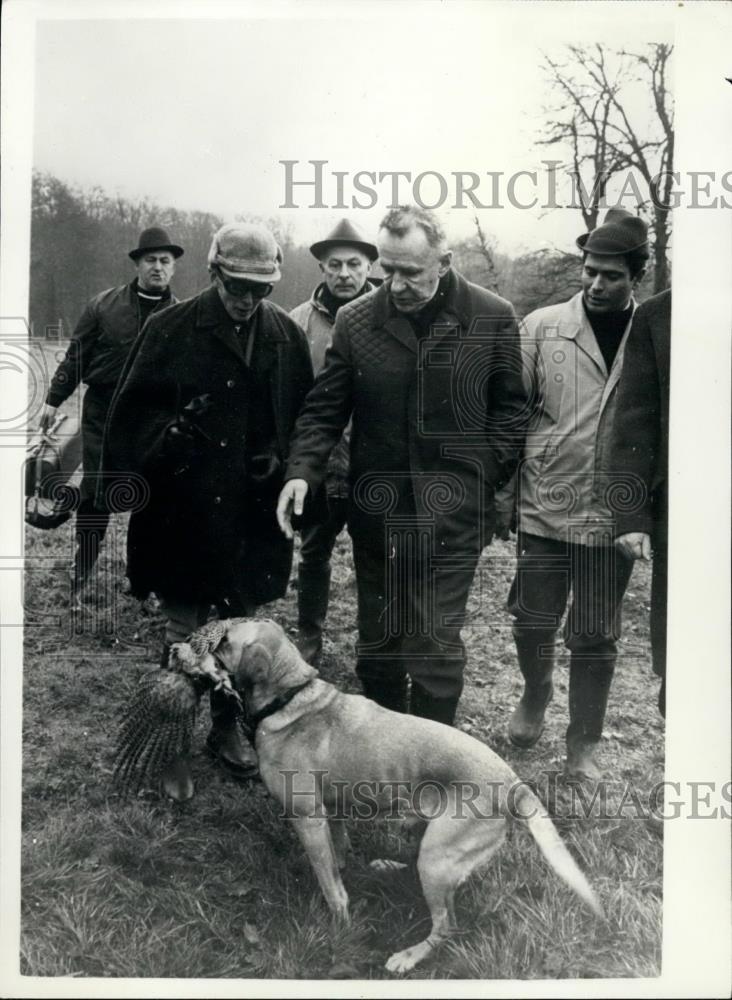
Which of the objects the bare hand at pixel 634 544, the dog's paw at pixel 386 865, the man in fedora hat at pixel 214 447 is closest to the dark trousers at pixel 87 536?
the man in fedora hat at pixel 214 447

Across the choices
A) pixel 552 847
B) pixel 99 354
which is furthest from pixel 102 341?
pixel 552 847

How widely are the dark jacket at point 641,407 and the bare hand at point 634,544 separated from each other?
19mm

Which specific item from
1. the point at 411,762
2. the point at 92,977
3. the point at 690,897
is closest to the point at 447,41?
the point at 411,762

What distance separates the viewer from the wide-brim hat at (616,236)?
326cm

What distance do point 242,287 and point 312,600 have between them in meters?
1.17

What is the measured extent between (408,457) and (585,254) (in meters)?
0.99

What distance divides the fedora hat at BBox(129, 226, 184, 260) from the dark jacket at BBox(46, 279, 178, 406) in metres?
0.13

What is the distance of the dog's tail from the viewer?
10.5ft

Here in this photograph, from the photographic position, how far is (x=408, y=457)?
10.7 feet

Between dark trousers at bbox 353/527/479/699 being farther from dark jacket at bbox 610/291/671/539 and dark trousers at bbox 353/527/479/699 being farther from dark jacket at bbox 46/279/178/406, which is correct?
dark jacket at bbox 46/279/178/406

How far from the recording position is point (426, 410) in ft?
10.7

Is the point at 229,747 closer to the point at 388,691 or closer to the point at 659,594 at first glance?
the point at 388,691

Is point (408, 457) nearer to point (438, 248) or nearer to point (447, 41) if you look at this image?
point (438, 248)

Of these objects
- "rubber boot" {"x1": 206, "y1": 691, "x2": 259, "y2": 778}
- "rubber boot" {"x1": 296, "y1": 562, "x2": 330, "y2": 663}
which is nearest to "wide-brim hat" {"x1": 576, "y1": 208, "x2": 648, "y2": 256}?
"rubber boot" {"x1": 296, "y1": 562, "x2": 330, "y2": 663}
